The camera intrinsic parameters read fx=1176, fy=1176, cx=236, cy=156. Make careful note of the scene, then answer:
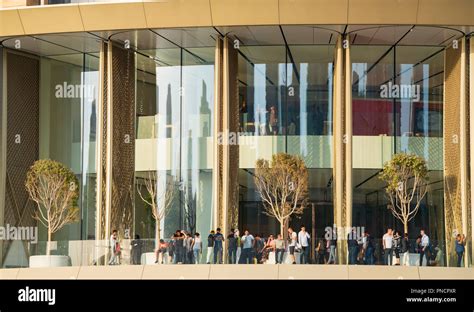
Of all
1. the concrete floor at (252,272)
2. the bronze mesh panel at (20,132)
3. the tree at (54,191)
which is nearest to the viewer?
the concrete floor at (252,272)

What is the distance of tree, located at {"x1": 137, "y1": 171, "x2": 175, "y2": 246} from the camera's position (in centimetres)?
4150

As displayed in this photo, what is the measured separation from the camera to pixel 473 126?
3928 centimetres

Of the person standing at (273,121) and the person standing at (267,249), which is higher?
the person standing at (273,121)

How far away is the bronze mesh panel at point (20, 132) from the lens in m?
41.7

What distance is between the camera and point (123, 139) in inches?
1626

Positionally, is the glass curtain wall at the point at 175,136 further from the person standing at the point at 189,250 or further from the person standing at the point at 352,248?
the person standing at the point at 352,248

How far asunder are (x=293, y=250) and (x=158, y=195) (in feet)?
23.3

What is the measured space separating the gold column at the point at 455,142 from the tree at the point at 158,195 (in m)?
9.68

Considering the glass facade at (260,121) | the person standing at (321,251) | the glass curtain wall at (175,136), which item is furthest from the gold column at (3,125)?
the person standing at (321,251)

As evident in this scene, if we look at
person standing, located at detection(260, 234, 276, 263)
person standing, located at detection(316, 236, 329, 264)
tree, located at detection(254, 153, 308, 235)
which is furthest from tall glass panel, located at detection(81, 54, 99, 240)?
person standing, located at detection(316, 236, 329, 264)

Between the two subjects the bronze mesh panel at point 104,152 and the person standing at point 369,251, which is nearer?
the person standing at point 369,251

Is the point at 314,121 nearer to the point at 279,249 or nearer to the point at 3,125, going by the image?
→ the point at 279,249

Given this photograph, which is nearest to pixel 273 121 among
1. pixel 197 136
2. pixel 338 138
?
pixel 197 136

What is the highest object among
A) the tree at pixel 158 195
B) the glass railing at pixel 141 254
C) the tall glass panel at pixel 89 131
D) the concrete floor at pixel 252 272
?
the tall glass panel at pixel 89 131
